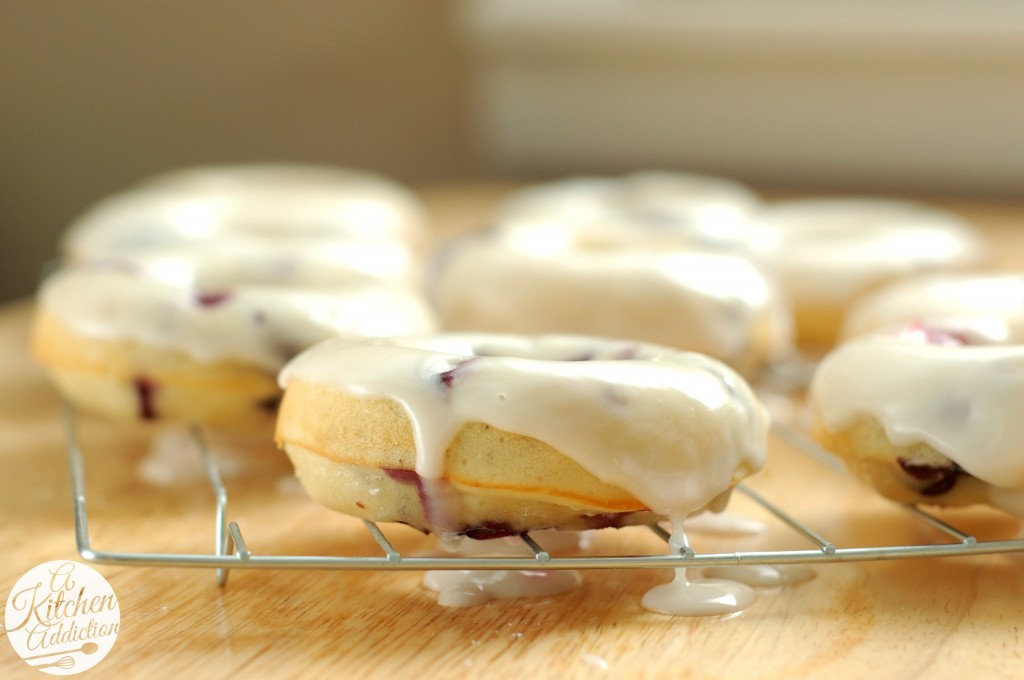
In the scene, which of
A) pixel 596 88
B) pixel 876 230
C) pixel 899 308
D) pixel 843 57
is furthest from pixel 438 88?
pixel 899 308

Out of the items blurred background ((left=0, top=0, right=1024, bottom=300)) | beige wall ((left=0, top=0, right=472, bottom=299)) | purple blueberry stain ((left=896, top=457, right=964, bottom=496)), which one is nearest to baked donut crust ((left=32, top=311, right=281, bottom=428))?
purple blueberry stain ((left=896, top=457, right=964, bottom=496))

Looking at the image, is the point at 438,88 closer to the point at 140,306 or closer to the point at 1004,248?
the point at 1004,248

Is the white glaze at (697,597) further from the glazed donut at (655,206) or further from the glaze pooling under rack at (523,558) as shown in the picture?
the glazed donut at (655,206)

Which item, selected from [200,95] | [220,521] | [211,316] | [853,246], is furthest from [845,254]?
[200,95]

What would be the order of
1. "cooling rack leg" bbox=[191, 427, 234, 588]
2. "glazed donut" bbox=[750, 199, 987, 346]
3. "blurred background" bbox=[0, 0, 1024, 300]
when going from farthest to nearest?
"blurred background" bbox=[0, 0, 1024, 300], "glazed donut" bbox=[750, 199, 987, 346], "cooling rack leg" bbox=[191, 427, 234, 588]

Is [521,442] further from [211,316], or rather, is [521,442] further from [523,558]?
[211,316]

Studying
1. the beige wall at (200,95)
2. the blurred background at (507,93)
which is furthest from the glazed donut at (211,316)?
the beige wall at (200,95)

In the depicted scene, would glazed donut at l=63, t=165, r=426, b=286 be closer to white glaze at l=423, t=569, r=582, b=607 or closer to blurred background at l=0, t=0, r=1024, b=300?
white glaze at l=423, t=569, r=582, b=607
